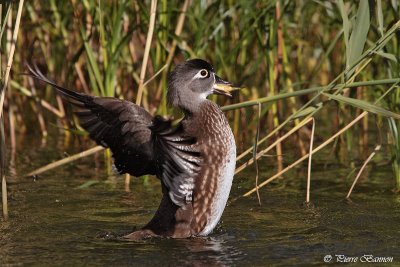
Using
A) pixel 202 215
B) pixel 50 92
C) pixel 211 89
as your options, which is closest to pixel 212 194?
pixel 202 215

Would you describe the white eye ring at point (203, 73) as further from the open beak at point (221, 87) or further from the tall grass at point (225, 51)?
the tall grass at point (225, 51)

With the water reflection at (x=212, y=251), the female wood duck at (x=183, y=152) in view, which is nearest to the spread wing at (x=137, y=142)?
the female wood duck at (x=183, y=152)

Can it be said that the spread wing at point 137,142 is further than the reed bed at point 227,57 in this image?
No

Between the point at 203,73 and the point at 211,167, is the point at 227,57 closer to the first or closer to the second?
the point at 203,73

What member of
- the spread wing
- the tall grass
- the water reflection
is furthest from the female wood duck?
the tall grass

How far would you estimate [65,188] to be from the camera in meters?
8.24

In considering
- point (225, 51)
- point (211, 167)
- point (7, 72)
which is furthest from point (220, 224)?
point (225, 51)

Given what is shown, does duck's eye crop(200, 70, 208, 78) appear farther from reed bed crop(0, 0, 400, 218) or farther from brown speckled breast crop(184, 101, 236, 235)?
reed bed crop(0, 0, 400, 218)

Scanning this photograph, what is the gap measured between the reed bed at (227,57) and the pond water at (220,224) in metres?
0.31

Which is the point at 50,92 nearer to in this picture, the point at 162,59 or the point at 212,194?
the point at 162,59

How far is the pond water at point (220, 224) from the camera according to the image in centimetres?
575

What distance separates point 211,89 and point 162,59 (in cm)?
170

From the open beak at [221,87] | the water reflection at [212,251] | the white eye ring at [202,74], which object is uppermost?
the white eye ring at [202,74]

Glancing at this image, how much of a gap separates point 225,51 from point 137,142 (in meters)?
3.20
